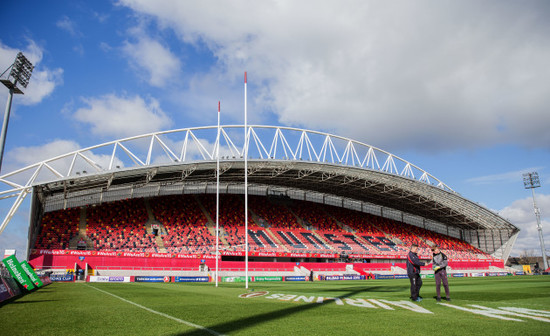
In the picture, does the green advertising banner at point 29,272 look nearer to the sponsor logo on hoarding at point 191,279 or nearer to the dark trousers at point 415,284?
the sponsor logo on hoarding at point 191,279

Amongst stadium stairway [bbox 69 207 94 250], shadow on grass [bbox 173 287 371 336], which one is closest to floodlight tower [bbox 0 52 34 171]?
shadow on grass [bbox 173 287 371 336]

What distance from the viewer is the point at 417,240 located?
2724 inches

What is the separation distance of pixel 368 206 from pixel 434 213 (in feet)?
46.3

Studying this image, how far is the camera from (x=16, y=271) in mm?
16047

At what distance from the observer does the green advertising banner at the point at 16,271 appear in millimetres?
15438

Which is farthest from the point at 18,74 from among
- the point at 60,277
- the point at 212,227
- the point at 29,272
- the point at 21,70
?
the point at 212,227

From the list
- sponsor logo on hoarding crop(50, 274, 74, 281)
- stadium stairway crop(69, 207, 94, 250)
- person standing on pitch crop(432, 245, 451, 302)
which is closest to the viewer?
person standing on pitch crop(432, 245, 451, 302)

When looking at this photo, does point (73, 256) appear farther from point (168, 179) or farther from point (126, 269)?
point (168, 179)

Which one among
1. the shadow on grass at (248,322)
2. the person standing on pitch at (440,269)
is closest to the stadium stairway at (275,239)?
the person standing on pitch at (440,269)

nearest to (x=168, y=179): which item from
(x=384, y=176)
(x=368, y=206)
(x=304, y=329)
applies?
(x=384, y=176)

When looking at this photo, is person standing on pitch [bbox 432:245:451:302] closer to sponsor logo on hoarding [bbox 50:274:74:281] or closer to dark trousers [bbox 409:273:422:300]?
dark trousers [bbox 409:273:422:300]

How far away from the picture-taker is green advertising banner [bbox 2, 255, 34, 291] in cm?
1544

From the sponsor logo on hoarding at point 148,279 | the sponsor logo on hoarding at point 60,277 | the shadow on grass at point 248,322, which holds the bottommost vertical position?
the sponsor logo on hoarding at point 148,279

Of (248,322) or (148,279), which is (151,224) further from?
(248,322)
